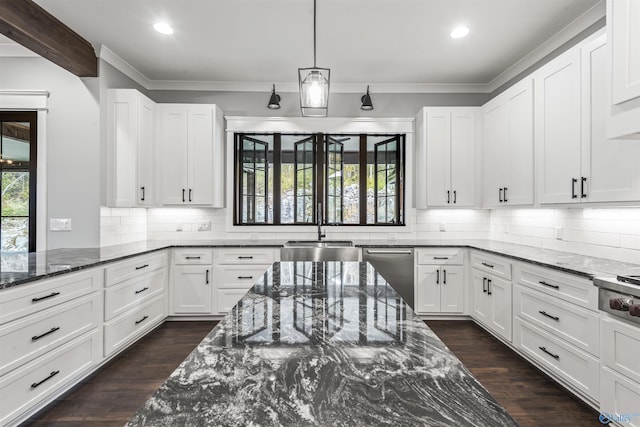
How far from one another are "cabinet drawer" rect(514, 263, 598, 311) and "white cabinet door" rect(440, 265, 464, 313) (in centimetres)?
97

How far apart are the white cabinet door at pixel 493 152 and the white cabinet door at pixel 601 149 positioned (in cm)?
109

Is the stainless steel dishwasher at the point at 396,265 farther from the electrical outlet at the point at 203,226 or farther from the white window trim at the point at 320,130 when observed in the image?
the electrical outlet at the point at 203,226

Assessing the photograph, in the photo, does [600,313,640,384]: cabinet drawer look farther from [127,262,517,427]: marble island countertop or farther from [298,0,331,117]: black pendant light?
[298,0,331,117]: black pendant light

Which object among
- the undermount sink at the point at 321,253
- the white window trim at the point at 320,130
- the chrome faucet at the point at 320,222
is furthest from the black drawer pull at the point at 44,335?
the chrome faucet at the point at 320,222

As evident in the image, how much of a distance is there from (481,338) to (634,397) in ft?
5.53

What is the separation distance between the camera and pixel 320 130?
440cm

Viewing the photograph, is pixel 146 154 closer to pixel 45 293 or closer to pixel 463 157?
pixel 45 293

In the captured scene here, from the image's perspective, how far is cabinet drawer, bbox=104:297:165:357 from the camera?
279 cm

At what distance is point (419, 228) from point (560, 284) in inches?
83.3

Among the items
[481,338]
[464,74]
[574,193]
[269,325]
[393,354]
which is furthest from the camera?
[464,74]

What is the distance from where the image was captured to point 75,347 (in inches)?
94.2

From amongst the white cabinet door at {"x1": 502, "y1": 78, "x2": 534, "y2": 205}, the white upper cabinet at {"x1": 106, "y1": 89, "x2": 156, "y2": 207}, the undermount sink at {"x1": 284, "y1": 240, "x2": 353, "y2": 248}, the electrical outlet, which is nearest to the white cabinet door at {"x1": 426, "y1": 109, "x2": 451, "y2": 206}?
Answer: the white cabinet door at {"x1": 502, "y1": 78, "x2": 534, "y2": 205}

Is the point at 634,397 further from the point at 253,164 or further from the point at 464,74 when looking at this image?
the point at 253,164

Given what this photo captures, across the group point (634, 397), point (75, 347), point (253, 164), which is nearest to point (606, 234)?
point (634, 397)
